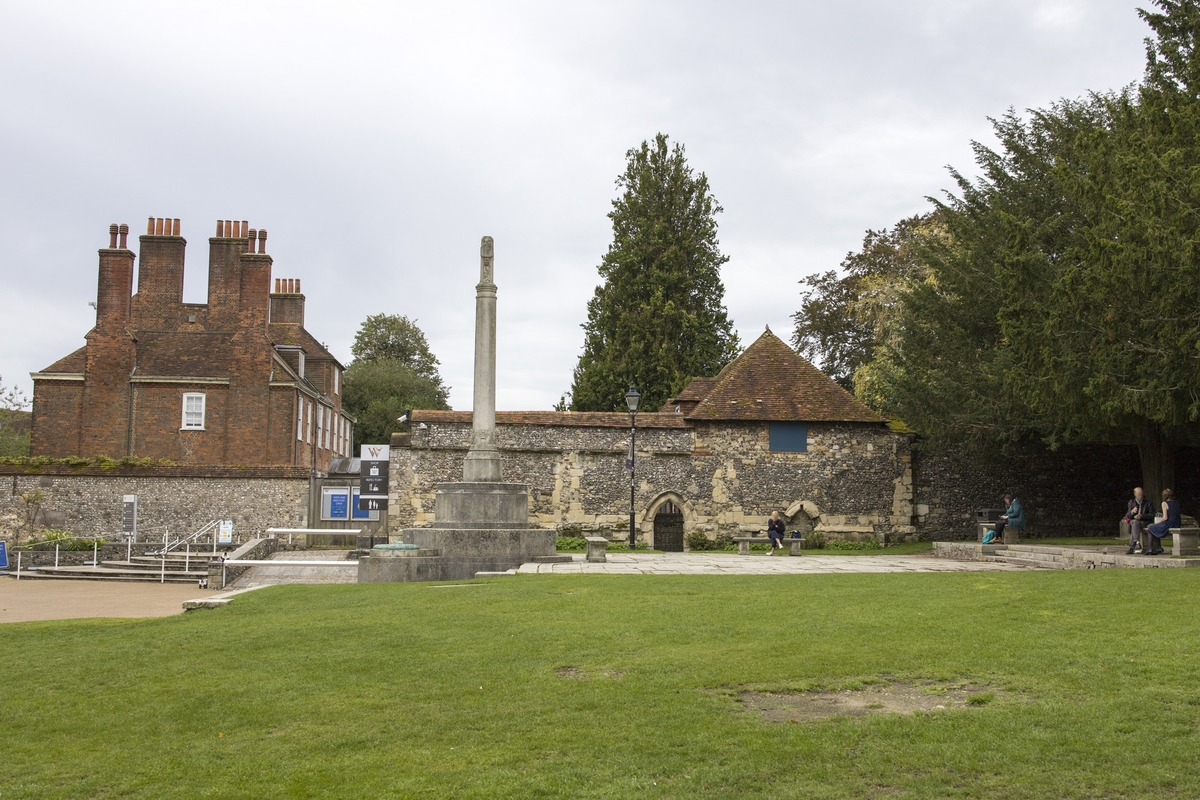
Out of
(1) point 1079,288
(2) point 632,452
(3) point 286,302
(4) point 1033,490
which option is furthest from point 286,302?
(1) point 1079,288

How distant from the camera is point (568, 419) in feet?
95.6

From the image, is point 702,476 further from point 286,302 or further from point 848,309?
point 286,302

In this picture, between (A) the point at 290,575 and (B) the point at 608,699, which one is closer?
(B) the point at 608,699

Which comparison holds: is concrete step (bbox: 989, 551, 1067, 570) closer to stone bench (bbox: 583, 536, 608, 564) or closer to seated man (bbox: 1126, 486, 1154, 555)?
seated man (bbox: 1126, 486, 1154, 555)

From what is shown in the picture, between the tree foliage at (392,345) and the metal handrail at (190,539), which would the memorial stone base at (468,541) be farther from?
the tree foliage at (392,345)

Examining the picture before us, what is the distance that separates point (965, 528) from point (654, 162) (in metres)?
24.5

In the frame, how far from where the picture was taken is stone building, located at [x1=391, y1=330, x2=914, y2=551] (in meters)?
28.7

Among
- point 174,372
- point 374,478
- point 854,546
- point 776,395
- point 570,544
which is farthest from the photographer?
point 174,372

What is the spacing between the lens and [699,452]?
95.3ft

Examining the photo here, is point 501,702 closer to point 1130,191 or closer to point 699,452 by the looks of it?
point 1130,191

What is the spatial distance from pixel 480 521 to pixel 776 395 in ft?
44.2

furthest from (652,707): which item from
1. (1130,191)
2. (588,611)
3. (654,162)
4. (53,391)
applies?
(654,162)

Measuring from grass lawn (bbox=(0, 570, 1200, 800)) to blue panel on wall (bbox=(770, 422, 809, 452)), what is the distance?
16.9m

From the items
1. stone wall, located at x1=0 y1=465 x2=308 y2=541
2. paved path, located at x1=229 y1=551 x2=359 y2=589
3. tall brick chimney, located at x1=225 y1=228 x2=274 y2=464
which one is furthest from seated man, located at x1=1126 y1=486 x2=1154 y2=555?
tall brick chimney, located at x1=225 y1=228 x2=274 y2=464
